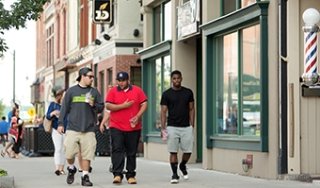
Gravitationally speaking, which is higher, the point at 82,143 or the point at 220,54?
the point at 220,54

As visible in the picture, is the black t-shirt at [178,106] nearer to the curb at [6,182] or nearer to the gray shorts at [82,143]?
the gray shorts at [82,143]

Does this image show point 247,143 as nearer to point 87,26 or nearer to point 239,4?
point 239,4

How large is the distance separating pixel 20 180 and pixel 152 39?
9479mm

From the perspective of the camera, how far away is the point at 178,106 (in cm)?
1379

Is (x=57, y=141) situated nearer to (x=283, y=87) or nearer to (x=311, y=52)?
(x=283, y=87)

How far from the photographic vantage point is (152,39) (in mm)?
23250

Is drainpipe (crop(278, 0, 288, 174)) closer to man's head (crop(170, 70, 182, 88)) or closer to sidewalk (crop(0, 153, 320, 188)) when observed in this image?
sidewalk (crop(0, 153, 320, 188))

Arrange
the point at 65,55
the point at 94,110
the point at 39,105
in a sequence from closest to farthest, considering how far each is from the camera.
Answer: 1. the point at 94,110
2. the point at 65,55
3. the point at 39,105

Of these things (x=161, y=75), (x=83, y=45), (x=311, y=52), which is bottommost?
(x=311, y=52)

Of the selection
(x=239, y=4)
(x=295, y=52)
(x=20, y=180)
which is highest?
(x=239, y=4)

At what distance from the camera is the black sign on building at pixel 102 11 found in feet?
93.7

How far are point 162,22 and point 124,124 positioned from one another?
9250 millimetres

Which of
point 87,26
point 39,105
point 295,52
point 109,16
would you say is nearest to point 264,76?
point 295,52

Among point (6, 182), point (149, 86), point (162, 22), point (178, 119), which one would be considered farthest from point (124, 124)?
point (149, 86)
